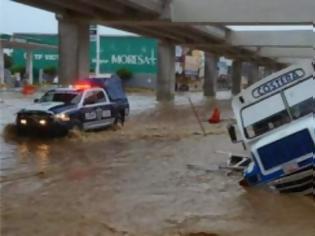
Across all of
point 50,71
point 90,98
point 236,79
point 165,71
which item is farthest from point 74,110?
point 50,71

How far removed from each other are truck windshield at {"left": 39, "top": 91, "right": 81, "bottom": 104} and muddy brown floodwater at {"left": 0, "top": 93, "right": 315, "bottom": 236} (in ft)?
5.83

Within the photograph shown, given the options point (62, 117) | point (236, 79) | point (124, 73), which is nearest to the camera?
point (62, 117)

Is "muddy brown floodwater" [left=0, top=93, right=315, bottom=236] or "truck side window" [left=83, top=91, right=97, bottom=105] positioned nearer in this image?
"muddy brown floodwater" [left=0, top=93, right=315, bottom=236]

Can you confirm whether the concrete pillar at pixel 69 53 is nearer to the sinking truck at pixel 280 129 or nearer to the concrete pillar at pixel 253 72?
the sinking truck at pixel 280 129

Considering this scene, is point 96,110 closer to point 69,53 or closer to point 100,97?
point 100,97

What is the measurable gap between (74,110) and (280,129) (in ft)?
34.5

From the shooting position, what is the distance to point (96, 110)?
72.2 ft

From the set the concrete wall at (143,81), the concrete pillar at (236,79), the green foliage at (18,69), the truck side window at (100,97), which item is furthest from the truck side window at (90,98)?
the green foliage at (18,69)

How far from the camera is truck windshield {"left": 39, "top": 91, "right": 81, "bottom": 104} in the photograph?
21.3 meters

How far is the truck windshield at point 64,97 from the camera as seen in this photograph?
21312 millimetres

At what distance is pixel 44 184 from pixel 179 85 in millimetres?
73953

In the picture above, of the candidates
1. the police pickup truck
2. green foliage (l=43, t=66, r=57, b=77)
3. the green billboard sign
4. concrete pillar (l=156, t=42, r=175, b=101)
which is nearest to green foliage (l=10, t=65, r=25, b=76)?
the green billboard sign

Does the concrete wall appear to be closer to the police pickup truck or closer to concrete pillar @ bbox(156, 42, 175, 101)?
concrete pillar @ bbox(156, 42, 175, 101)

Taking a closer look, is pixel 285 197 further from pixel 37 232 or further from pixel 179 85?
pixel 179 85
